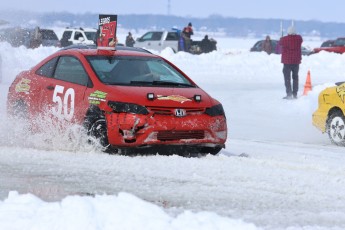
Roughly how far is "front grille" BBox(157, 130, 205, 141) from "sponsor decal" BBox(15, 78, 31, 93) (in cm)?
234

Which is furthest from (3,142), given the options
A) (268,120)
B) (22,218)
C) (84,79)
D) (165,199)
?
(268,120)

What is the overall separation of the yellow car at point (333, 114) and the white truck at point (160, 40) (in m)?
31.3

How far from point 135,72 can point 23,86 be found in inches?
64.3

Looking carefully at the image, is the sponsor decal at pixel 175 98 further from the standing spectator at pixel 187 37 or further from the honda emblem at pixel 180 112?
the standing spectator at pixel 187 37

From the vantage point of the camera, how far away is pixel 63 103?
31.0 feet

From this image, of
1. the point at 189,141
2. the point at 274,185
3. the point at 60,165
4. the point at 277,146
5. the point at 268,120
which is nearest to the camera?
the point at 274,185

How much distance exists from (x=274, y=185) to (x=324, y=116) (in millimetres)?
4857

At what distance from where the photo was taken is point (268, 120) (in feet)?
52.7

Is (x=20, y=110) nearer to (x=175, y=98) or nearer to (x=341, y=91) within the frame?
(x=175, y=98)

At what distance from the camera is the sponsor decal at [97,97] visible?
896cm

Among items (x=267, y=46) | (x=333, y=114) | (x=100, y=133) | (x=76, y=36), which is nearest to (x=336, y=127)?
(x=333, y=114)

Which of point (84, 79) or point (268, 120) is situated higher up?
point (84, 79)

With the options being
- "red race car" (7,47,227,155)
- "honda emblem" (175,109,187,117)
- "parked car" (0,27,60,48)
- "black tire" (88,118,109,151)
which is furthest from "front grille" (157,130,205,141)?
"parked car" (0,27,60,48)

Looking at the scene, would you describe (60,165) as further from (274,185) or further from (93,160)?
(274,185)
